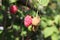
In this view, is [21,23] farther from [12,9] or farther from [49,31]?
[49,31]

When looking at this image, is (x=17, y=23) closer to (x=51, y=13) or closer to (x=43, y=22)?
(x=43, y=22)

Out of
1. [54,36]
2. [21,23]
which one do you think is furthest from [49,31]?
[21,23]

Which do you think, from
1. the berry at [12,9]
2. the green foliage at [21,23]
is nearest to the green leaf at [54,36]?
the green foliage at [21,23]

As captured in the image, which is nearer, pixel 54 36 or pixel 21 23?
pixel 54 36

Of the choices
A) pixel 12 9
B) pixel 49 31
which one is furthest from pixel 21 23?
pixel 49 31

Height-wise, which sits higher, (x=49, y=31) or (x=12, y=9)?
(x=12, y=9)

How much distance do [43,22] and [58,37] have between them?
199mm

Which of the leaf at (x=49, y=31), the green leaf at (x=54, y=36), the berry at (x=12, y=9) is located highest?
the berry at (x=12, y=9)

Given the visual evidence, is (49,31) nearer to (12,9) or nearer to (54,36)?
(54,36)

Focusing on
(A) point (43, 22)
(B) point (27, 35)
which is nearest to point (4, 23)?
(B) point (27, 35)

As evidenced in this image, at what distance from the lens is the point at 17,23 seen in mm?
1832

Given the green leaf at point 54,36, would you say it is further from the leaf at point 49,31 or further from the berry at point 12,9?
the berry at point 12,9

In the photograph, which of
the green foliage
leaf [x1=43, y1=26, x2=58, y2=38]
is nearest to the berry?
the green foliage

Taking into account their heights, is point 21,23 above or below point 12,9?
below
